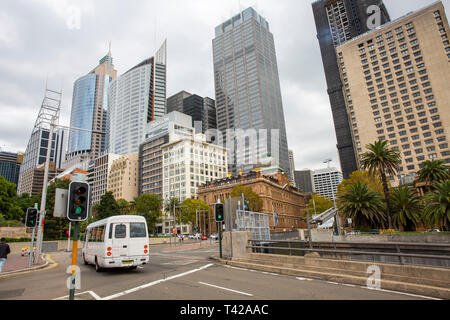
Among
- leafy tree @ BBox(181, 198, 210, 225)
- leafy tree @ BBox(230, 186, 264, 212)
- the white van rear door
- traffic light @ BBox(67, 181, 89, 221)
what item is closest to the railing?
the white van rear door

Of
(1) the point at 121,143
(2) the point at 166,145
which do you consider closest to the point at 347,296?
(2) the point at 166,145

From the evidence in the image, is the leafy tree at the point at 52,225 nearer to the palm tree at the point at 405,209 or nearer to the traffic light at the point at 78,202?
the traffic light at the point at 78,202

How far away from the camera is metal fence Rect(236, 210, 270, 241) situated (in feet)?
54.0

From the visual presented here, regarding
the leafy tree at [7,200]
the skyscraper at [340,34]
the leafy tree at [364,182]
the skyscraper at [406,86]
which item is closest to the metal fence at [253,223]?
the leafy tree at [364,182]

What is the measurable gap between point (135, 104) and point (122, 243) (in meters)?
158

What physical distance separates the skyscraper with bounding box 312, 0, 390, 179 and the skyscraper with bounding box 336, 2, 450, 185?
74.8ft

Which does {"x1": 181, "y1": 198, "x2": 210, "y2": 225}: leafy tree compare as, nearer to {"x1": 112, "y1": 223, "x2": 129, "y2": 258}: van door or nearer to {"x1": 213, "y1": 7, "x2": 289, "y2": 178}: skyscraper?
{"x1": 112, "y1": 223, "x2": 129, "y2": 258}: van door

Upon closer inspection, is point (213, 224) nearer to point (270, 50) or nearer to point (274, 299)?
point (274, 299)

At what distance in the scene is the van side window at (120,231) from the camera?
39.2ft

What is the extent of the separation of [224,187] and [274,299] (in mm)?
74785

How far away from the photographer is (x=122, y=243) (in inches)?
469

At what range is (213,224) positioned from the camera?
8194 centimetres

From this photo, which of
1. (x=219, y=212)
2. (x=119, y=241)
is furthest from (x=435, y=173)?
(x=119, y=241)

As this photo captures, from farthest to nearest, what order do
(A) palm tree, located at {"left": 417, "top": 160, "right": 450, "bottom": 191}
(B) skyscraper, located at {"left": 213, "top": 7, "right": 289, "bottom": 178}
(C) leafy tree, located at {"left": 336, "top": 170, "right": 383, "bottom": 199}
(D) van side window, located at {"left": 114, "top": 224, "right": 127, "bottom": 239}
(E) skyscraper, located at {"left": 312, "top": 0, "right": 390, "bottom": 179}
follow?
(B) skyscraper, located at {"left": 213, "top": 7, "right": 289, "bottom": 178}
(E) skyscraper, located at {"left": 312, "top": 0, "right": 390, "bottom": 179}
(C) leafy tree, located at {"left": 336, "top": 170, "right": 383, "bottom": 199}
(A) palm tree, located at {"left": 417, "top": 160, "right": 450, "bottom": 191}
(D) van side window, located at {"left": 114, "top": 224, "right": 127, "bottom": 239}
